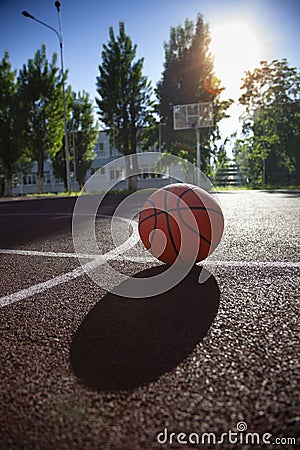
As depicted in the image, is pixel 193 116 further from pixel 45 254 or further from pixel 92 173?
pixel 45 254

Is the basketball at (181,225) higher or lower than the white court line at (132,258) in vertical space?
higher

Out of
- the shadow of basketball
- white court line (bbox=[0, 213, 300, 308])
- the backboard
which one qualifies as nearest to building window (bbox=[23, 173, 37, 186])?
the backboard

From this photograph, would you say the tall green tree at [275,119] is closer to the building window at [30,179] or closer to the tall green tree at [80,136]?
the tall green tree at [80,136]

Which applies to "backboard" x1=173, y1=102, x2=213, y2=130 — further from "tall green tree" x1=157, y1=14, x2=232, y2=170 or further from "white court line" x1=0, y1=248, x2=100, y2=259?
"white court line" x1=0, y1=248, x2=100, y2=259

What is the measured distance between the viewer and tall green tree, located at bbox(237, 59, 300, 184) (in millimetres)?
34531

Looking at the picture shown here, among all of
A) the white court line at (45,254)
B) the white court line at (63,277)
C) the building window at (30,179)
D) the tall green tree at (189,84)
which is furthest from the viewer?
the building window at (30,179)

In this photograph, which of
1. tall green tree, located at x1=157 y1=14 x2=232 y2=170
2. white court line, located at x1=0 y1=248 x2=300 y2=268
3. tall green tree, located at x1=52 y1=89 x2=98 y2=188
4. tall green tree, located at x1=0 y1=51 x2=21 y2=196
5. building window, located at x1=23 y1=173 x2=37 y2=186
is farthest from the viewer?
building window, located at x1=23 y1=173 x2=37 y2=186

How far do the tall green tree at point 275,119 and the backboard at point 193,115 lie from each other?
8.97 m

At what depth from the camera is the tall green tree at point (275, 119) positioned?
113 ft

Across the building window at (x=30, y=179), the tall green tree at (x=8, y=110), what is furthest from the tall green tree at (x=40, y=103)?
the building window at (x=30, y=179)

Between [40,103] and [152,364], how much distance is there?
1118 inches

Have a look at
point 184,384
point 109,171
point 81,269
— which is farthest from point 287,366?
point 109,171

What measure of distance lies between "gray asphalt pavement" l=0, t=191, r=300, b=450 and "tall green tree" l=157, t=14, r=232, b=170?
1253 inches

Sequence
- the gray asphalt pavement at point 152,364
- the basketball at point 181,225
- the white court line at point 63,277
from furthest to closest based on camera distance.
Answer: the basketball at point 181,225
the white court line at point 63,277
the gray asphalt pavement at point 152,364
